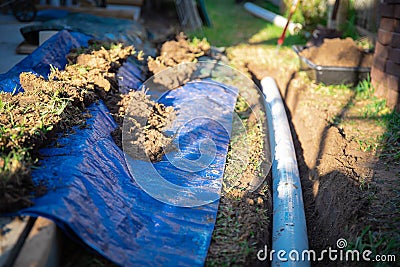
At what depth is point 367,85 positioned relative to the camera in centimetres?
522

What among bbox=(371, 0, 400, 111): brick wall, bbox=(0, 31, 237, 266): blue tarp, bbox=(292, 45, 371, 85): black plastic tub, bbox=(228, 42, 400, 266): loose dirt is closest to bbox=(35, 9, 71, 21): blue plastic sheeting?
bbox=(0, 31, 237, 266): blue tarp

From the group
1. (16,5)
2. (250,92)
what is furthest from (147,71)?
(16,5)

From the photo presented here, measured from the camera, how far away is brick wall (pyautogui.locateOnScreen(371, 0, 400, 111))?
4.61 metres

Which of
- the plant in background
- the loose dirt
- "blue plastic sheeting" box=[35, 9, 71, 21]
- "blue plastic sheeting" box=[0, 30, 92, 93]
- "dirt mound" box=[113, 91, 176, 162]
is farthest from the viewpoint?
the plant in background

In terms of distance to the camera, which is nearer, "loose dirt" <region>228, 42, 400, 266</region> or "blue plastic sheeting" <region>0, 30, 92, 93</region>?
"loose dirt" <region>228, 42, 400, 266</region>

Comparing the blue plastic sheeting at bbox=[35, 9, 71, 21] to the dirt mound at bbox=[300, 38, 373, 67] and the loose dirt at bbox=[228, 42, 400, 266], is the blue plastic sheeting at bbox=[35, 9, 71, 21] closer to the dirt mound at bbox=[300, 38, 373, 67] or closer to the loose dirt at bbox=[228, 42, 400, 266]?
the loose dirt at bbox=[228, 42, 400, 266]

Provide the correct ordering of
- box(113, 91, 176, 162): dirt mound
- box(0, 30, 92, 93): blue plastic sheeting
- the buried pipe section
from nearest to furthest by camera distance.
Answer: the buried pipe section, box(113, 91, 176, 162): dirt mound, box(0, 30, 92, 93): blue plastic sheeting

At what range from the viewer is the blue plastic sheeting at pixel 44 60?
369 centimetres

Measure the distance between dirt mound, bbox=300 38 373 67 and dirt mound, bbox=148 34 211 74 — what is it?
1.65 meters

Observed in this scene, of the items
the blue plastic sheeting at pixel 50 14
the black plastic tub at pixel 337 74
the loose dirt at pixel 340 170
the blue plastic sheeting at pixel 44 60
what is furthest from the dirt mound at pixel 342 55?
the blue plastic sheeting at pixel 50 14

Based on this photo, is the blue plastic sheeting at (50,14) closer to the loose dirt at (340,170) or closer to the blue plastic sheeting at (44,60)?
the blue plastic sheeting at (44,60)

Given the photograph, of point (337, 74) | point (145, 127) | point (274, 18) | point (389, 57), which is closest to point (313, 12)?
point (274, 18)

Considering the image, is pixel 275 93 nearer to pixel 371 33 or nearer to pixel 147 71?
pixel 147 71

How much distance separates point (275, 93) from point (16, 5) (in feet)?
15.3
